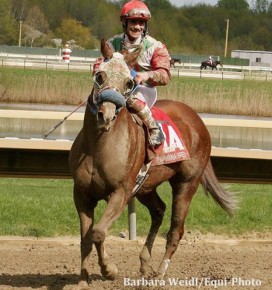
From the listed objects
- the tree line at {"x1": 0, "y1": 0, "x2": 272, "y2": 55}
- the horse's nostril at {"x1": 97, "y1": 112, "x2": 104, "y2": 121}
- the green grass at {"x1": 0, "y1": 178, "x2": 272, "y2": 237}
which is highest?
the horse's nostril at {"x1": 97, "y1": 112, "x2": 104, "y2": 121}

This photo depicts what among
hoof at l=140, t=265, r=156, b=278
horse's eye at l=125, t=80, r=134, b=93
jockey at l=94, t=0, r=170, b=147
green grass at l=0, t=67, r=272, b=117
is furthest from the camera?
green grass at l=0, t=67, r=272, b=117

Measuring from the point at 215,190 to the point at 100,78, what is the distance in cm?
250

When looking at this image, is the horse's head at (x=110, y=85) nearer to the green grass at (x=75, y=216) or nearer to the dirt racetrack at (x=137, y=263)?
the dirt racetrack at (x=137, y=263)

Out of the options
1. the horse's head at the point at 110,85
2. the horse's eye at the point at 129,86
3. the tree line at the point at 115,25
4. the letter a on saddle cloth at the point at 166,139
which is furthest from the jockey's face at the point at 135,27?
the tree line at the point at 115,25

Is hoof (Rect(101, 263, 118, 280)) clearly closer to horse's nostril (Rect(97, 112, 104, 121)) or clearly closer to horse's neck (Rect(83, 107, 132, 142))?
horse's neck (Rect(83, 107, 132, 142))

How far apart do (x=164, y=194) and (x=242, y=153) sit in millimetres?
1706

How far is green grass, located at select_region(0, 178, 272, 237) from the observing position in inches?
373

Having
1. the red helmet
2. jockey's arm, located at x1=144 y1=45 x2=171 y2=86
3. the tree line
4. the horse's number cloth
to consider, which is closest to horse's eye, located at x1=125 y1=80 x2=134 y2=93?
jockey's arm, located at x1=144 y1=45 x2=171 y2=86

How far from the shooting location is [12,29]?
78125 mm

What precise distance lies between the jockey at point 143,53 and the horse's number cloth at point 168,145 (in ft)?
0.60

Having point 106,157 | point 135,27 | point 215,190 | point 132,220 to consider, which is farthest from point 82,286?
point 132,220

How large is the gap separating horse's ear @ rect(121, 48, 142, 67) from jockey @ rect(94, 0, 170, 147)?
0.60ft

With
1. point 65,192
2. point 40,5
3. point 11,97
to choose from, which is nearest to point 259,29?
point 40,5

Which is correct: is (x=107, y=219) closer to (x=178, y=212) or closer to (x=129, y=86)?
(x=129, y=86)
